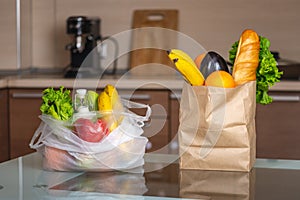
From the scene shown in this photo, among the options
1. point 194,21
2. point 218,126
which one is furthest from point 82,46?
point 218,126

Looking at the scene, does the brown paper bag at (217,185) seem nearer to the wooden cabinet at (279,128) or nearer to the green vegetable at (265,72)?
the green vegetable at (265,72)

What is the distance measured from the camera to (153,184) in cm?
111

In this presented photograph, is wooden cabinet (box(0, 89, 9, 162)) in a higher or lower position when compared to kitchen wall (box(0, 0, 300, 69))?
lower

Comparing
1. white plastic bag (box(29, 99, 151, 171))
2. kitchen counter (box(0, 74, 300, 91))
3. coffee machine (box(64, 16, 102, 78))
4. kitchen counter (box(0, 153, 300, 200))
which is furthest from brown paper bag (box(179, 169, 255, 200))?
coffee machine (box(64, 16, 102, 78))

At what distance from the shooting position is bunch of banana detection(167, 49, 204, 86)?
118 cm

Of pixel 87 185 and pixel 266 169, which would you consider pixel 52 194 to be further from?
pixel 266 169

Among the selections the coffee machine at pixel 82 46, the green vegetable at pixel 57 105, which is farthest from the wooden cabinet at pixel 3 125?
the green vegetable at pixel 57 105

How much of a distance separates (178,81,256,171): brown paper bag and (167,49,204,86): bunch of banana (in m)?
0.02

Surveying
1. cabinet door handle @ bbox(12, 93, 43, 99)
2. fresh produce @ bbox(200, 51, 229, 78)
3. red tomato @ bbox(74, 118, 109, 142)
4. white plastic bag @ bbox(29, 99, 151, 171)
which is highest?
fresh produce @ bbox(200, 51, 229, 78)

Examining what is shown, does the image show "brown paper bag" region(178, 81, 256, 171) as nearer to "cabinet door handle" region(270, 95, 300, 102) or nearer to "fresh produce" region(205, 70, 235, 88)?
"fresh produce" region(205, 70, 235, 88)

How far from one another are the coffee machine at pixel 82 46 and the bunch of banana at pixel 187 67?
1914 millimetres

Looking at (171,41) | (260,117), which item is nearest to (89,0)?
(171,41)

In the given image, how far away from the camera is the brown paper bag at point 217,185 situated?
102cm

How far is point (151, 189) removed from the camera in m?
1.07
